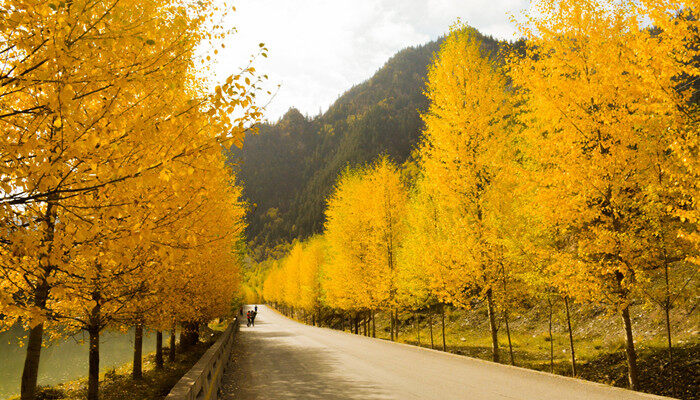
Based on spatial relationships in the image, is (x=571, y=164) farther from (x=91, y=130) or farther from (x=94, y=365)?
(x=94, y=365)

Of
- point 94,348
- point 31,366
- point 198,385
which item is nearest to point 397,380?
point 198,385

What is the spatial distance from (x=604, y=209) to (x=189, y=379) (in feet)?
29.4

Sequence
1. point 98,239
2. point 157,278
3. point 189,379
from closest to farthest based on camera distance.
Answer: point 98,239 → point 189,379 → point 157,278

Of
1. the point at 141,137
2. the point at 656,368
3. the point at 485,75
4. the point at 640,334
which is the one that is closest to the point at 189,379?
the point at 141,137

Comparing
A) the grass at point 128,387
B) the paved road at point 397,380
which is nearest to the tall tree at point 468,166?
the paved road at point 397,380

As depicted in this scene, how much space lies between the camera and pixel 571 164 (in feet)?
28.5

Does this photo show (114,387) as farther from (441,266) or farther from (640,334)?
(640,334)

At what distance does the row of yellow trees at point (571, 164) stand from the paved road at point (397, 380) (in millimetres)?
1793

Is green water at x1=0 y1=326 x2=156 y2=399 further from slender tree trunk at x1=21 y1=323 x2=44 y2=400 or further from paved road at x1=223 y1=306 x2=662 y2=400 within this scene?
slender tree trunk at x1=21 y1=323 x2=44 y2=400

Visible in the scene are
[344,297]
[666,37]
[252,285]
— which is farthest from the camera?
[252,285]

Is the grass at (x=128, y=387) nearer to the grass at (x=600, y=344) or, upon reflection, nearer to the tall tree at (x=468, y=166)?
the tall tree at (x=468, y=166)

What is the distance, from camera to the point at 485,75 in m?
13.2

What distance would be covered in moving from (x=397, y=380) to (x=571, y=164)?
248 inches

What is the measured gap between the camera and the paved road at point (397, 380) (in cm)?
752
